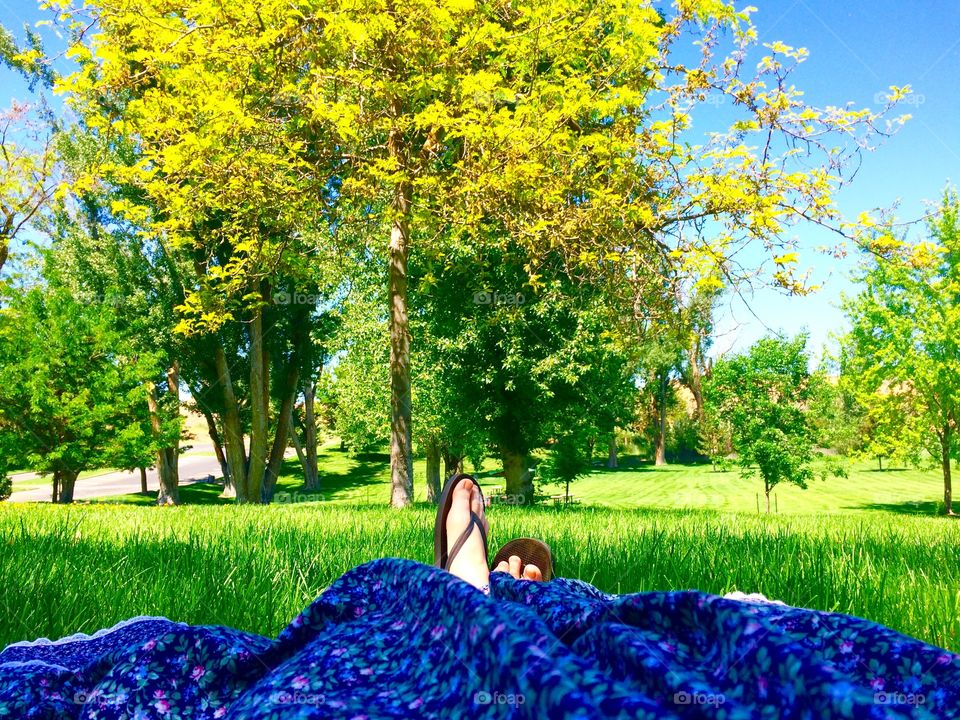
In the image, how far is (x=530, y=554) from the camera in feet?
10.9

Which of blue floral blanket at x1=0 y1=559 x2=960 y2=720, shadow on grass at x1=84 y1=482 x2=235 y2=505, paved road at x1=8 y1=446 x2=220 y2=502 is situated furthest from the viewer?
paved road at x1=8 y1=446 x2=220 y2=502

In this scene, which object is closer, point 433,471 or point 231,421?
point 231,421

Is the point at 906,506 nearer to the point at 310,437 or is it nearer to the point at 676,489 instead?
the point at 676,489

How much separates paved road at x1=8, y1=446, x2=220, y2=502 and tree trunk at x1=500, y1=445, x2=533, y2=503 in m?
23.4

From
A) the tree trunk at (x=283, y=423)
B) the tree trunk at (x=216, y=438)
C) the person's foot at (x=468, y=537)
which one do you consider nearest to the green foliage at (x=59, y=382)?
the tree trunk at (x=283, y=423)

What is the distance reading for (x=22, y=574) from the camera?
282 centimetres

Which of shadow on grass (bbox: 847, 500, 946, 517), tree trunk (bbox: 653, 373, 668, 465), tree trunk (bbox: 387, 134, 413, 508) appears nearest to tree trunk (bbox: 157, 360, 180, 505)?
tree trunk (bbox: 387, 134, 413, 508)

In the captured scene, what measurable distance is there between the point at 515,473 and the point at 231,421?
10.5 m

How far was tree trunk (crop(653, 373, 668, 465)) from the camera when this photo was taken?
4508 centimetres

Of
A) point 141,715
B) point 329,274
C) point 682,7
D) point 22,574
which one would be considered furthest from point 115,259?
point 141,715

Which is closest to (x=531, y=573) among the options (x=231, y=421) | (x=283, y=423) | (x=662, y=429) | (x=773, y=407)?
(x=231, y=421)

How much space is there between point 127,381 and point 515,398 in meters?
11.2

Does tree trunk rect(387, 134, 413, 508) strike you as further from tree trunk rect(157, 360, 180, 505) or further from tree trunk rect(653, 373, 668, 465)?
tree trunk rect(653, 373, 668, 465)

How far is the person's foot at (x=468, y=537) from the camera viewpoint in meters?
2.61
